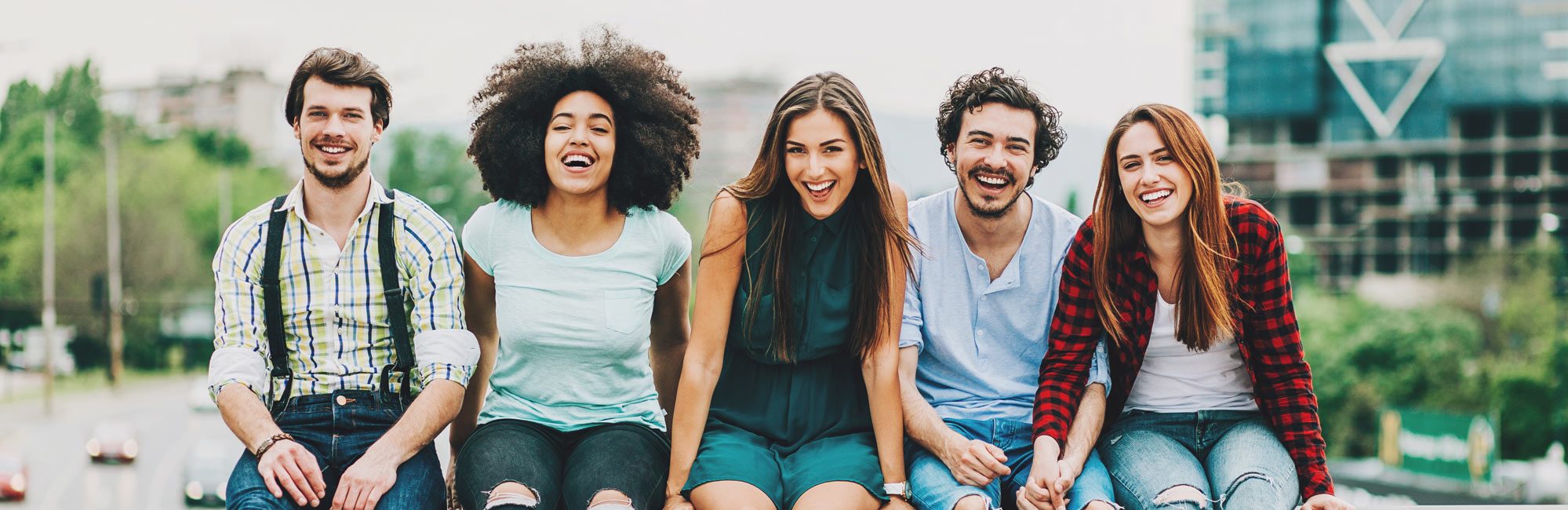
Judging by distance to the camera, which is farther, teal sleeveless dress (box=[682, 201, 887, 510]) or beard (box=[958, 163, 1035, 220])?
beard (box=[958, 163, 1035, 220])

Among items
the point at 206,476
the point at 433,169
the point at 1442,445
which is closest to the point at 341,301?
the point at 206,476

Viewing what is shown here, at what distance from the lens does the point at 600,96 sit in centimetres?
370

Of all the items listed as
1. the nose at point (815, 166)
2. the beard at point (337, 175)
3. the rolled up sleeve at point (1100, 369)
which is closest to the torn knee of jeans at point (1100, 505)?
the rolled up sleeve at point (1100, 369)

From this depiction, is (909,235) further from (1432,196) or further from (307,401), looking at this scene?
(1432,196)

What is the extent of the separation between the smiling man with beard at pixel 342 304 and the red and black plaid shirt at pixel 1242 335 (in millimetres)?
1699

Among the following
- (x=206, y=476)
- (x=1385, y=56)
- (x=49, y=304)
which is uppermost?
(x=1385, y=56)

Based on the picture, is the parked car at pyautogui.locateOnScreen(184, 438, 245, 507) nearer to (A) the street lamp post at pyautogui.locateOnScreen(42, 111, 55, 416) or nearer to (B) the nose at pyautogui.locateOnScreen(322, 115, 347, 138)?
(A) the street lamp post at pyautogui.locateOnScreen(42, 111, 55, 416)

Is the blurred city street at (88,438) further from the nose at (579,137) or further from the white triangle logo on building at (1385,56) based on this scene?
the white triangle logo on building at (1385,56)

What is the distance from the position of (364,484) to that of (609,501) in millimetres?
641

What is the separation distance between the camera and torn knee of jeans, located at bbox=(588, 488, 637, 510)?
314 cm

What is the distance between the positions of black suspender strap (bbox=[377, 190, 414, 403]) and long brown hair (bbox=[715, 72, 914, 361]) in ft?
2.89

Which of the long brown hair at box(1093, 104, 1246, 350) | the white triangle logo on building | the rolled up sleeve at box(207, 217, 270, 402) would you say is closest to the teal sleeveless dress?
the long brown hair at box(1093, 104, 1246, 350)

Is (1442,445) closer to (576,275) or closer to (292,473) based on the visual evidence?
(576,275)

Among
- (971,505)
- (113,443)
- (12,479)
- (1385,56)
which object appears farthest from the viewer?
(1385,56)
